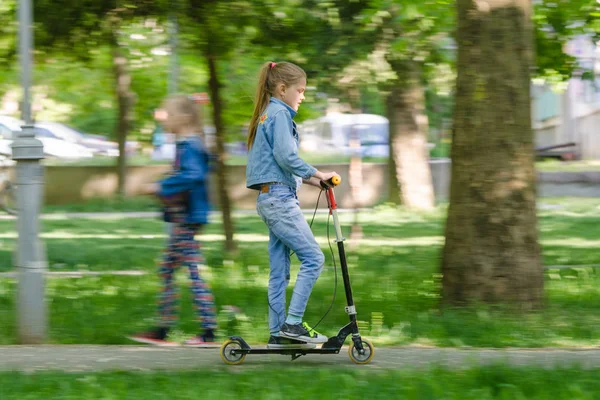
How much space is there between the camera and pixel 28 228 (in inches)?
274

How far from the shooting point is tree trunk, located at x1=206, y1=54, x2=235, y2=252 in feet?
39.8

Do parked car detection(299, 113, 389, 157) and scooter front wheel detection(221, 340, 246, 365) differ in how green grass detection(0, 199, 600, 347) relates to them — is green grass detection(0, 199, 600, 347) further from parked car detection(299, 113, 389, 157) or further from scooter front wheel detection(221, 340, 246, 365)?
parked car detection(299, 113, 389, 157)

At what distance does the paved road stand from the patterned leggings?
309 millimetres

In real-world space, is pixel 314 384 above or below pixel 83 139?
below

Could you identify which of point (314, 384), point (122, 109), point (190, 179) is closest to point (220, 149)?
point (190, 179)

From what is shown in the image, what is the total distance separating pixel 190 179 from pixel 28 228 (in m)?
1.23

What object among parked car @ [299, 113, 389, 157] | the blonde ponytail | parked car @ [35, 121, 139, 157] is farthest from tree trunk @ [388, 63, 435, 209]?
parked car @ [35, 121, 139, 157]

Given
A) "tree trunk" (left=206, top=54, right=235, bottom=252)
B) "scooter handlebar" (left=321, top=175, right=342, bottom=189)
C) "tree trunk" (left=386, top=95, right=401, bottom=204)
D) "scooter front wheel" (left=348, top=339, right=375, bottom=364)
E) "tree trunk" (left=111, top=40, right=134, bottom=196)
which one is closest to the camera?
"scooter handlebar" (left=321, top=175, right=342, bottom=189)

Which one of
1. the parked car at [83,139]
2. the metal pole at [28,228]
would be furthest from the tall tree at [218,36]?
the parked car at [83,139]

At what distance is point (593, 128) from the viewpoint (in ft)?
125

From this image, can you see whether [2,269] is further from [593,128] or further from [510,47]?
[593,128]

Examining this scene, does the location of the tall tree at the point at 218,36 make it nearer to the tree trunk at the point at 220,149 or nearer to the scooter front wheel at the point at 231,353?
the tree trunk at the point at 220,149

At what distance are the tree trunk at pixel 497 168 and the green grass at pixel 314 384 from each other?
2.08 m

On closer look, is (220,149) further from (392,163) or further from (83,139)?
(83,139)
